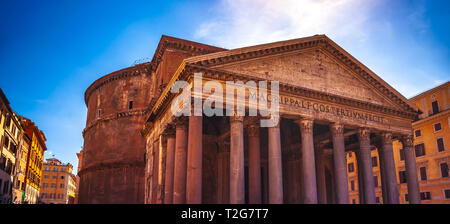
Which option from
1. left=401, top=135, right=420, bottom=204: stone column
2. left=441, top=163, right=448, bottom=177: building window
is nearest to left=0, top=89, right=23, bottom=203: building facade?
left=401, top=135, right=420, bottom=204: stone column

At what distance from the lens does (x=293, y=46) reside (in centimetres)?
1716

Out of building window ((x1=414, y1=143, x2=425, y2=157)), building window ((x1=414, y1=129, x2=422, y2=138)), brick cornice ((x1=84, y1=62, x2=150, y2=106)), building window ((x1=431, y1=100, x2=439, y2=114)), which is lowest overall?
building window ((x1=414, y1=143, x2=425, y2=157))

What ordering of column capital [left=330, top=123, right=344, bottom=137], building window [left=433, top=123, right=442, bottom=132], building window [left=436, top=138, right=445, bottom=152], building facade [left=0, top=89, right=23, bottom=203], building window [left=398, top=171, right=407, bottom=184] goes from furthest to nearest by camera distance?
1. building window [left=398, top=171, right=407, bottom=184]
2. building window [left=433, top=123, right=442, bottom=132]
3. building window [left=436, top=138, right=445, bottom=152]
4. building facade [left=0, top=89, right=23, bottom=203]
5. column capital [left=330, top=123, right=344, bottom=137]

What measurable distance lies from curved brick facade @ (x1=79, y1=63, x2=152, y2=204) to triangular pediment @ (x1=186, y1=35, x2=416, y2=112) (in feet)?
42.8

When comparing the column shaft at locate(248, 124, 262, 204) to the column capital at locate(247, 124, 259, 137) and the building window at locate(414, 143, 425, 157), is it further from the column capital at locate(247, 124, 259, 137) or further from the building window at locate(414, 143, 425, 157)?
the building window at locate(414, 143, 425, 157)

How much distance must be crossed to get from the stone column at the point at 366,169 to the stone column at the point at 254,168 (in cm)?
555

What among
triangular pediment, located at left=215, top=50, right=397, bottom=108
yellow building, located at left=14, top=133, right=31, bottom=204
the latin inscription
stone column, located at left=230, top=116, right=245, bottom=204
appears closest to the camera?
stone column, located at left=230, top=116, right=245, bottom=204

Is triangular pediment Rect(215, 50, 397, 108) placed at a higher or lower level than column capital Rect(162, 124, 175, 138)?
higher

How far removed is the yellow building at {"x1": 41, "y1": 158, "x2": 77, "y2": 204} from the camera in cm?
6838

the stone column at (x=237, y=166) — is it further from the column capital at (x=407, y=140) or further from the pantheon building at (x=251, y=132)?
the column capital at (x=407, y=140)

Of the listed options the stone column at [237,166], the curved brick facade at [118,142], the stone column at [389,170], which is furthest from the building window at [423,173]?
the curved brick facade at [118,142]

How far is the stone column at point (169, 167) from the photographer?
54.0ft

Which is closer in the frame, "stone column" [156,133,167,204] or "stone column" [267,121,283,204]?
"stone column" [267,121,283,204]

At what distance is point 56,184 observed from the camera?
69.8 metres
